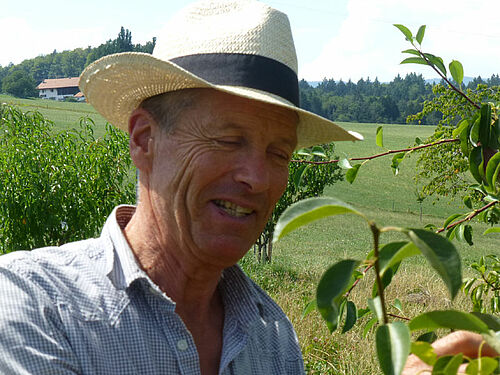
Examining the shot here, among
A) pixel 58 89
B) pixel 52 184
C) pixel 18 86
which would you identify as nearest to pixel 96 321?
pixel 52 184

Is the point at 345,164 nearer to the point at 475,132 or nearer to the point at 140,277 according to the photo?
the point at 475,132

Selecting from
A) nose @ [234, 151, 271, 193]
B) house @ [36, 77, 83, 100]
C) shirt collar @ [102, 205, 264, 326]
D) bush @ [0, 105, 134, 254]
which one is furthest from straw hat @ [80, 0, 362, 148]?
house @ [36, 77, 83, 100]

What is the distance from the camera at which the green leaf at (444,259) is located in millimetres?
427

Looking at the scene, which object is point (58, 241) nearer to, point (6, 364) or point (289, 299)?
point (289, 299)

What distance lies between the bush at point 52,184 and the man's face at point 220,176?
16.4ft

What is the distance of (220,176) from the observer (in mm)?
1277

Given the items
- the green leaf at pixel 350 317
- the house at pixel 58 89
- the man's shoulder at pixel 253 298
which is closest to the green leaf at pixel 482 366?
the man's shoulder at pixel 253 298

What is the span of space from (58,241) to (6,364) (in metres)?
5.67

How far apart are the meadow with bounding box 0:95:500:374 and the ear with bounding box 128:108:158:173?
26.9 inches

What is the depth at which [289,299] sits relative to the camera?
5688mm

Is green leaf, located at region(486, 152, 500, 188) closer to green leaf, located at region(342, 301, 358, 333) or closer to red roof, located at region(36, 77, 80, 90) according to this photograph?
green leaf, located at region(342, 301, 358, 333)

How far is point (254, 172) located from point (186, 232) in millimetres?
203

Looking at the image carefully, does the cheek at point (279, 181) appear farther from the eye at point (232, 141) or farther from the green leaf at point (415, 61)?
the green leaf at point (415, 61)

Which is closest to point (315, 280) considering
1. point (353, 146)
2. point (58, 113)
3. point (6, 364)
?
point (6, 364)
